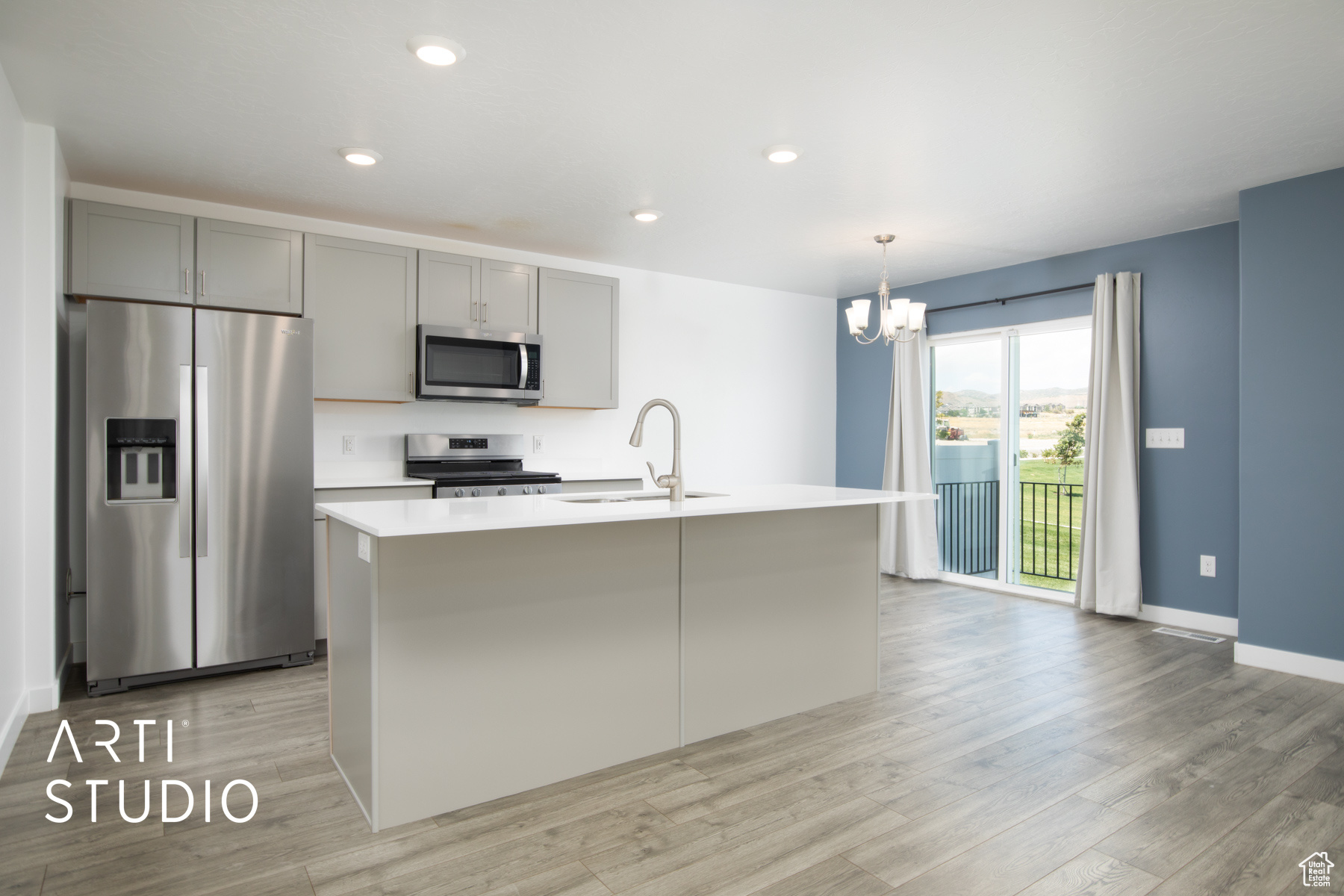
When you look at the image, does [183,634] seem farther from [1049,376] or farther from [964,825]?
→ [1049,376]

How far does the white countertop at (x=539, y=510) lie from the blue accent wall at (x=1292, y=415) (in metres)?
1.93

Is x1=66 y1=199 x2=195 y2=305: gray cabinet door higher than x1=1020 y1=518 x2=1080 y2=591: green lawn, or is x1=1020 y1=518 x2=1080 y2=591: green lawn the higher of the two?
x1=66 y1=199 x2=195 y2=305: gray cabinet door

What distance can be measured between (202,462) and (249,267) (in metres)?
A: 1.03

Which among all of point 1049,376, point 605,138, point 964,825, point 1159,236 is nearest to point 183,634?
point 605,138

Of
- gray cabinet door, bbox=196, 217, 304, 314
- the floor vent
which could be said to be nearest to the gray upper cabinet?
gray cabinet door, bbox=196, 217, 304, 314

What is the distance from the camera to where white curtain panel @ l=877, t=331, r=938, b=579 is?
18.9ft

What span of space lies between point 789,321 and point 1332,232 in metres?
3.54

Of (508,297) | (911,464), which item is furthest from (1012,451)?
(508,297)

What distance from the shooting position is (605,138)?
120 inches

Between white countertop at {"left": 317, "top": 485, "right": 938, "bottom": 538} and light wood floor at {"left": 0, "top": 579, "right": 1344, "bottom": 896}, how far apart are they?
0.85m

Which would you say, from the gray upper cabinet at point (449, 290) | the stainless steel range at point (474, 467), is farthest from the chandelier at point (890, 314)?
the gray upper cabinet at point (449, 290)

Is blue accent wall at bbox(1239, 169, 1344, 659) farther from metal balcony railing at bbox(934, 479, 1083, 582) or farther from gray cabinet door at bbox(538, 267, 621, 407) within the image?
gray cabinet door at bbox(538, 267, 621, 407)

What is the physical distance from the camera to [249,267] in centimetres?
369

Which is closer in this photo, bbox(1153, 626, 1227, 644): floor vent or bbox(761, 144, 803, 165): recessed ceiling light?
bbox(761, 144, 803, 165): recessed ceiling light
